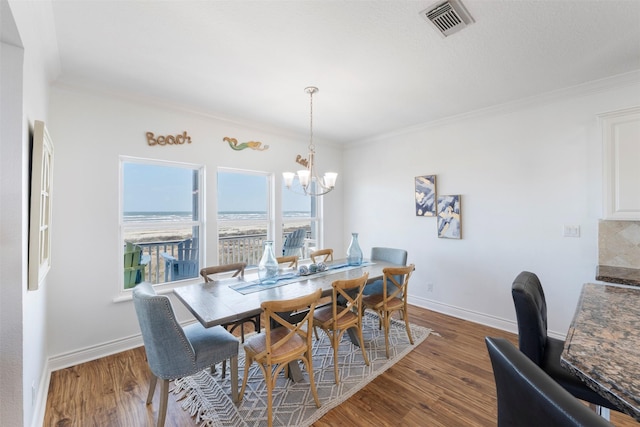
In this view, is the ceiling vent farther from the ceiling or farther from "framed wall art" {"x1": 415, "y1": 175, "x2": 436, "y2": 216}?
"framed wall art" {"x1": 415, "y1": 175, "x2": 436, "y2": 216}

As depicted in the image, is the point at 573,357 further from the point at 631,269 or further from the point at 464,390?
the point at 631,269

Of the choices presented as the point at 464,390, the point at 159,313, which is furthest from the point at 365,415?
the point at 159,313

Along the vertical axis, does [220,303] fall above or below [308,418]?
above

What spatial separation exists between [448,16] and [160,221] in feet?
10.7

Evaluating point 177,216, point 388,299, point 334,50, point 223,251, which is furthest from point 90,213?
point 388,299

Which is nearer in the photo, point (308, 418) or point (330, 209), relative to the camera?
point (308, 418)

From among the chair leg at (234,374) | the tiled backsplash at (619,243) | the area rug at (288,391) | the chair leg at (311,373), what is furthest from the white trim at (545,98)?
the chair leg at (234,374)

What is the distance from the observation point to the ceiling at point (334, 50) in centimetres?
167

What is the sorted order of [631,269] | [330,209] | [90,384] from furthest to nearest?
[330,209] → [631,269] → [90,384]

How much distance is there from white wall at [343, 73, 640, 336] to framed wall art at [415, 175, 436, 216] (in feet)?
0.30

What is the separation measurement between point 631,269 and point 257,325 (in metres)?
3.42

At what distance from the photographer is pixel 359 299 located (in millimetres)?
2387

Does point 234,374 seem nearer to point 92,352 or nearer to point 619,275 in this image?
point 92,352

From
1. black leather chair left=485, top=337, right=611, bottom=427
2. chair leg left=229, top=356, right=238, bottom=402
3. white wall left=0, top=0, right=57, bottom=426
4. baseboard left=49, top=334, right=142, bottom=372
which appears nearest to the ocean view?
baseboard left=49, top=334, right=142, bottom=372
